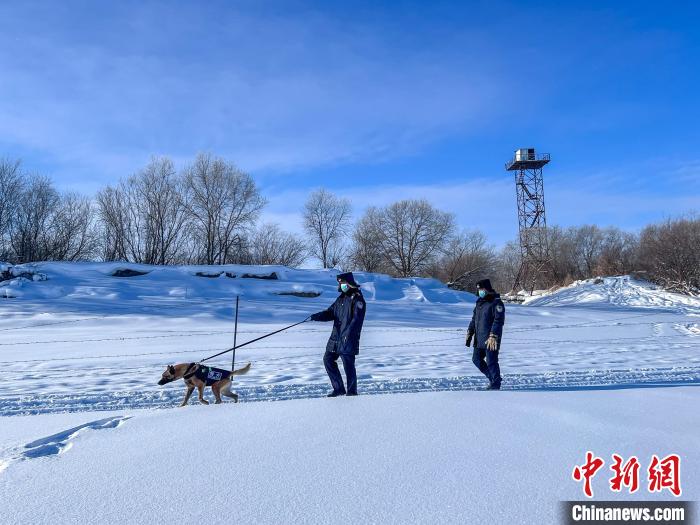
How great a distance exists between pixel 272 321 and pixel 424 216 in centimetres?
2994

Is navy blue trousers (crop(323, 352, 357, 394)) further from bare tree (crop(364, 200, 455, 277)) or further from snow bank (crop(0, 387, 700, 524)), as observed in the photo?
bare tree (crop(364, 200, 455, 277))

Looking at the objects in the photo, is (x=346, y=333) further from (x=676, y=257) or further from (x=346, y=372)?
(x=676, y=257)

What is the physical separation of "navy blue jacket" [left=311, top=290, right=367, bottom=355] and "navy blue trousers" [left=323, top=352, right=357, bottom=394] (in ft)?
0.25

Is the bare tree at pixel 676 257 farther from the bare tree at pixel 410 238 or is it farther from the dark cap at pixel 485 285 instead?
the dark cap at pixel 485 285

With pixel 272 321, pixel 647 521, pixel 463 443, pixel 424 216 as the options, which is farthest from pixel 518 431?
pixel 424 216

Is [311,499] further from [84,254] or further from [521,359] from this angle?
[84,254]

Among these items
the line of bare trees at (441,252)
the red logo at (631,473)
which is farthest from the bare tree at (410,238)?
the red logo at (631,473)

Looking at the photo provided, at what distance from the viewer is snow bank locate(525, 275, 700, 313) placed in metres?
34.4

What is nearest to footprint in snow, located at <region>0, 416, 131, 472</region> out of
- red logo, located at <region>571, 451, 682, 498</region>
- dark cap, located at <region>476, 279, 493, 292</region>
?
red logo, located at <region>571, 451, 682, 498</region>

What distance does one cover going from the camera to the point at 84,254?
1495 inches

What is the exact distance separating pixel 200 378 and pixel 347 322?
1916 mm

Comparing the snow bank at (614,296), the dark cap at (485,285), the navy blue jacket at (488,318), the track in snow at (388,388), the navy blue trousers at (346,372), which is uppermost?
the dark cap at (485,285)

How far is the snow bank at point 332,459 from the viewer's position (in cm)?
271

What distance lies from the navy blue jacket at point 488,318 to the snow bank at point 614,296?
29836 millimetres
